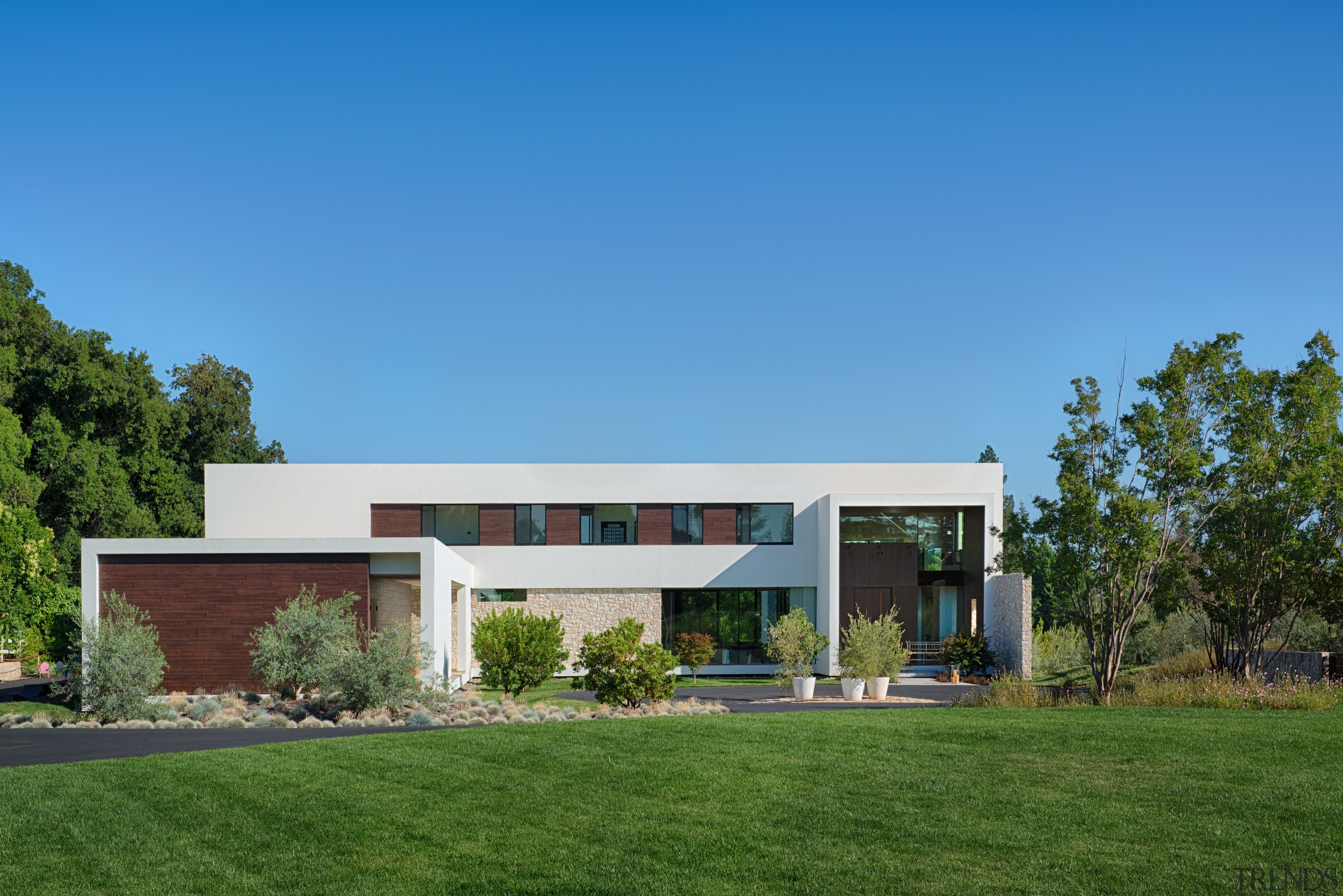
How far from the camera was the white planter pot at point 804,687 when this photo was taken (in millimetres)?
23656

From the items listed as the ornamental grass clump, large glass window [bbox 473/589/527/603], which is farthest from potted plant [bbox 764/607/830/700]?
large glass window [bbox 473/589/527/603]

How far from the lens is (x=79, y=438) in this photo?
3875 centimetres

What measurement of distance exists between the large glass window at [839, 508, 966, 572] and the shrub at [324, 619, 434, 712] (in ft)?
53.3

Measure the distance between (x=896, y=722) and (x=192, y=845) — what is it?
8.24m

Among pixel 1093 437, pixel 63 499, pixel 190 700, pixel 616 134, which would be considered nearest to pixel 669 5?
pixel 616 134

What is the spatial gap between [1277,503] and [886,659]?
8.00m

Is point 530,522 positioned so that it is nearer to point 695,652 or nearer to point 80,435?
point 695,652

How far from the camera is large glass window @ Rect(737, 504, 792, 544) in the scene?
105 ft

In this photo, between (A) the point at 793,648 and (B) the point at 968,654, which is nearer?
(A) the point at 793,648

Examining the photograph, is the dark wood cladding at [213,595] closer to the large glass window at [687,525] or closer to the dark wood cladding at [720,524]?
the large glass window at [687,525]

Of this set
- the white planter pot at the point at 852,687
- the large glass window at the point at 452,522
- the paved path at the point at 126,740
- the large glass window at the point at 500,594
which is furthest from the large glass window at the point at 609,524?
the paved path at the point at 126,740

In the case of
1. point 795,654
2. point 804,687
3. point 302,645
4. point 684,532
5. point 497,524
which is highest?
point 497,524

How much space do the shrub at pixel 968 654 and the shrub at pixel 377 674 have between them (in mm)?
16509

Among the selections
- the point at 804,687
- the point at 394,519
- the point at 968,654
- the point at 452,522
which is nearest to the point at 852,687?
the point at 804,687
